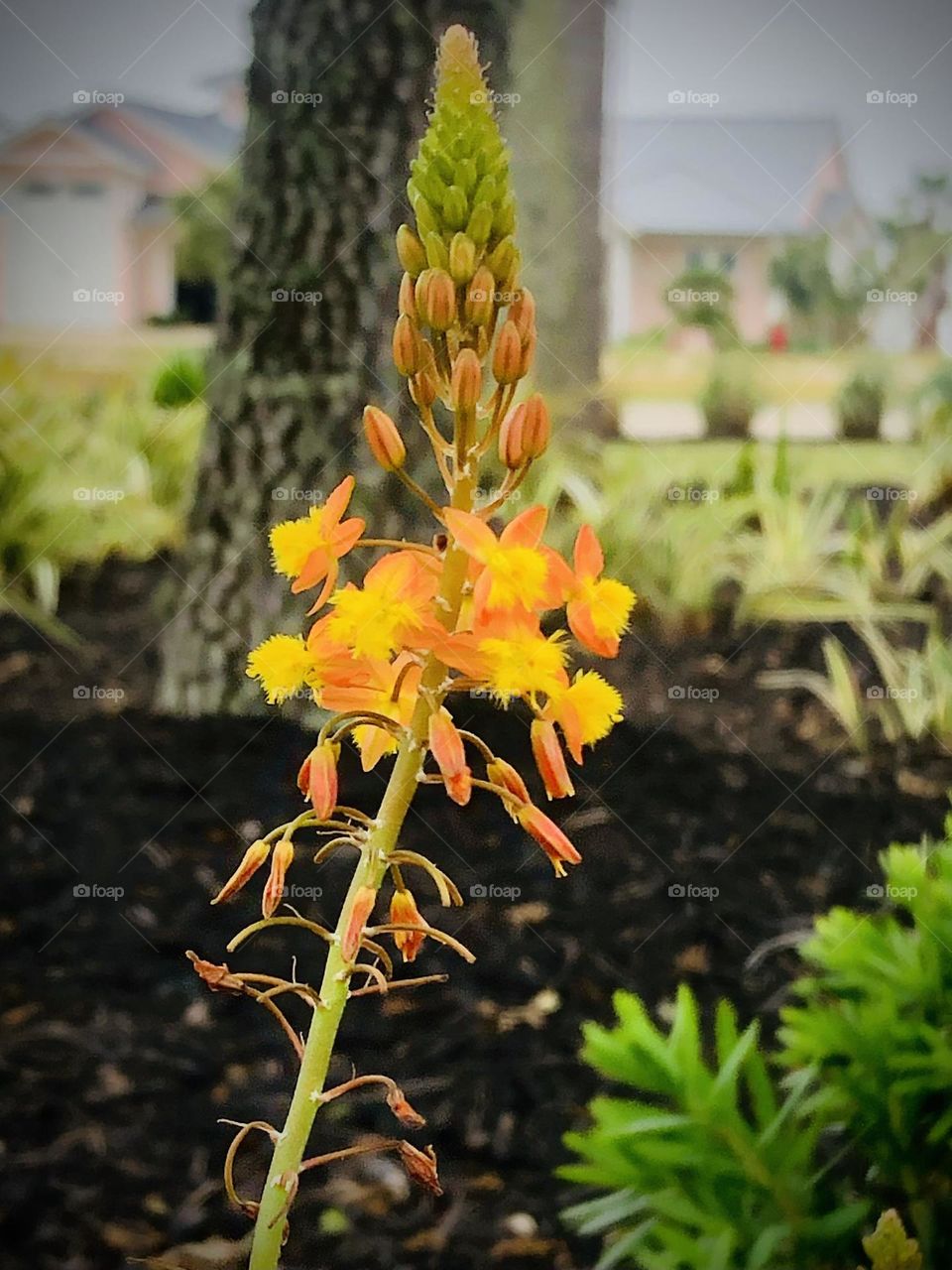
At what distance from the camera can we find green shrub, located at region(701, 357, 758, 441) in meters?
1.23

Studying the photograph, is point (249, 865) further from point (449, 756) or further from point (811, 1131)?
point (811, 1131)

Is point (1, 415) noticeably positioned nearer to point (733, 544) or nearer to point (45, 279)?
point (45, 279)

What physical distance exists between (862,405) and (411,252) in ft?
2.61

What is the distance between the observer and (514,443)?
1.98 ft

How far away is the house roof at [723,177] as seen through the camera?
3.80 feet

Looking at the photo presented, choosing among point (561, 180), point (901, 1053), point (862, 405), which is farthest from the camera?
point (862, 405)

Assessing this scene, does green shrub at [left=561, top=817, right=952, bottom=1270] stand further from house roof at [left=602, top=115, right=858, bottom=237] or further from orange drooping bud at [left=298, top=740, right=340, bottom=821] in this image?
house roof at [left=602, top=115, right=858, bottom=237]

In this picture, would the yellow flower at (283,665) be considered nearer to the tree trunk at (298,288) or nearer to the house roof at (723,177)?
the tree trunk at (298,288)

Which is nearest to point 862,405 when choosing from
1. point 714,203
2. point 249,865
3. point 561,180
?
point 714,203

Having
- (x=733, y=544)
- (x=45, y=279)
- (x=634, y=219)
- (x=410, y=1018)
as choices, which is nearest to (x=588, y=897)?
(x=410, y=1018)

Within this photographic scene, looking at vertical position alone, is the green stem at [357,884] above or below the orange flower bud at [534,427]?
below

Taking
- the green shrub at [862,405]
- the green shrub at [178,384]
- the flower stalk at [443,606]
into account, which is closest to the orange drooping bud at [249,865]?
the flower stalk at [443,606]

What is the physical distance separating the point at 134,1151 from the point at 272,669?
74 centimetres

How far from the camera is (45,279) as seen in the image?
1162 mm
